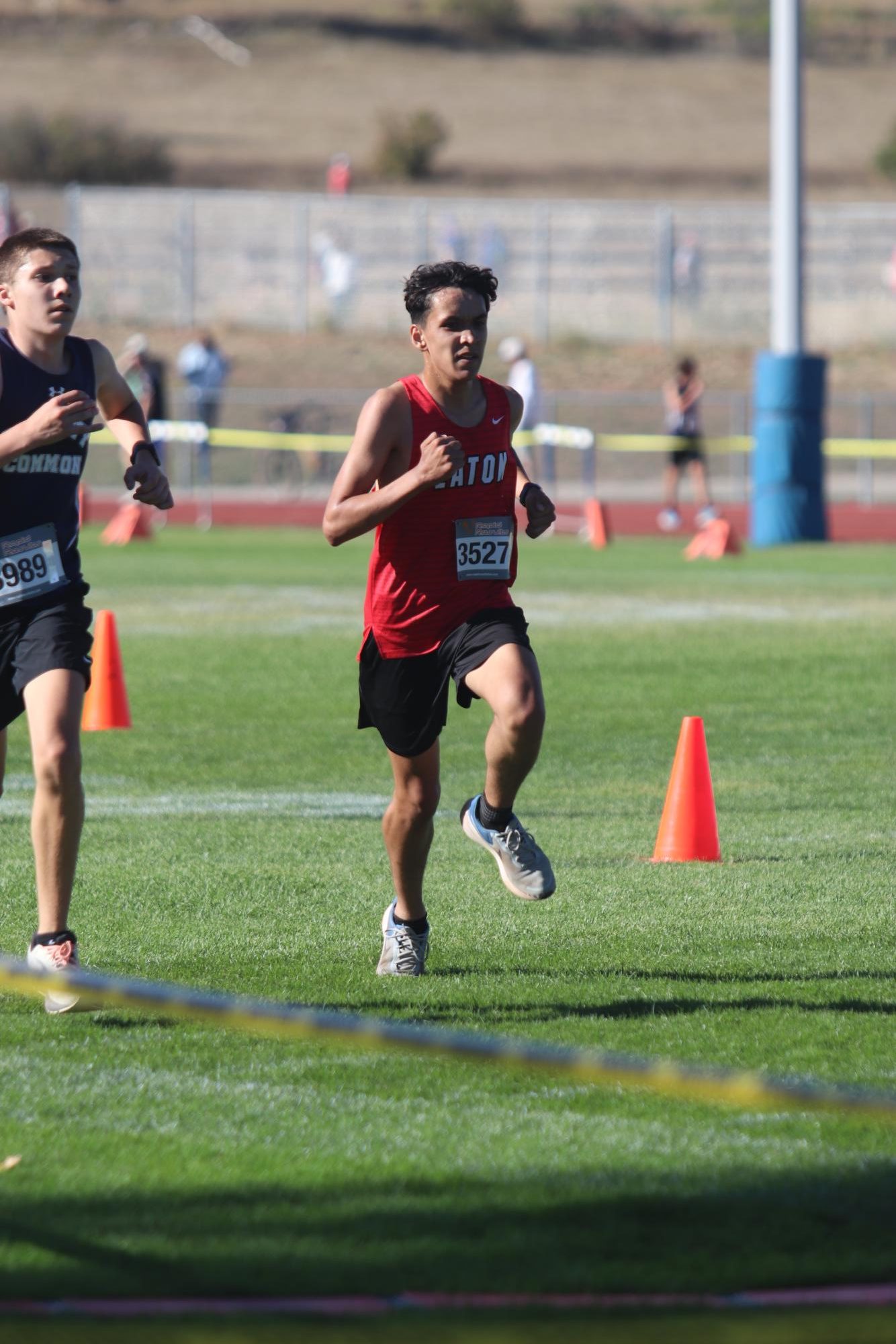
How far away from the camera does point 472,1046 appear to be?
13.3ft

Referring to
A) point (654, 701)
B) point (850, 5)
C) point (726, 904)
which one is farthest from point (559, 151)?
point (726, 904)

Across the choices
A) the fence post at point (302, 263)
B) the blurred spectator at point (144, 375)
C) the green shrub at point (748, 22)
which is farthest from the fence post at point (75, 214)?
the green shrub at point (748, 22)

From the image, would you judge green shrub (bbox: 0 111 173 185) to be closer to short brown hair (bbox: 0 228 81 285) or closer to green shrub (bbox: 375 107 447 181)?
green shrub (bbox: 375 107 447 181)

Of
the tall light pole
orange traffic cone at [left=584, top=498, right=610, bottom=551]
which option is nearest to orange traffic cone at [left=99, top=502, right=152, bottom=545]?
orange traffic cone at [left=584, top=498, right=610, bottom=551]

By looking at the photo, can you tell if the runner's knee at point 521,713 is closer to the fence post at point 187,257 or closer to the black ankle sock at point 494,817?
the black ankle sock at point 494,817

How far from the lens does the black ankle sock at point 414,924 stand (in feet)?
21.8

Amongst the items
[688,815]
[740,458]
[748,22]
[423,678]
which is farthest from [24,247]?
[748,22]

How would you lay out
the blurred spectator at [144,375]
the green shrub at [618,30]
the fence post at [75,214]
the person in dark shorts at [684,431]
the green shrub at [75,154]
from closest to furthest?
the person in dark shorts at [684,431]
the blurred spectator at [144,375]
the fence post at [75,214]
the green shrub at [75,154]
the green shrub at [618,30]

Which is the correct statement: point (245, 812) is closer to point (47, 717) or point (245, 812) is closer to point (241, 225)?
point (47, 717)

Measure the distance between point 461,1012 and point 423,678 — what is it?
0.98 m

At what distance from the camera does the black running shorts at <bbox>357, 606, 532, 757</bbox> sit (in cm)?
643

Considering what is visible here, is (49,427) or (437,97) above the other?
(437,97)

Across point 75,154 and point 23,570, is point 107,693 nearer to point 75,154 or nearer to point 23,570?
point 23,570

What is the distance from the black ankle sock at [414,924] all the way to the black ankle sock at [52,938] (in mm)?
1010
